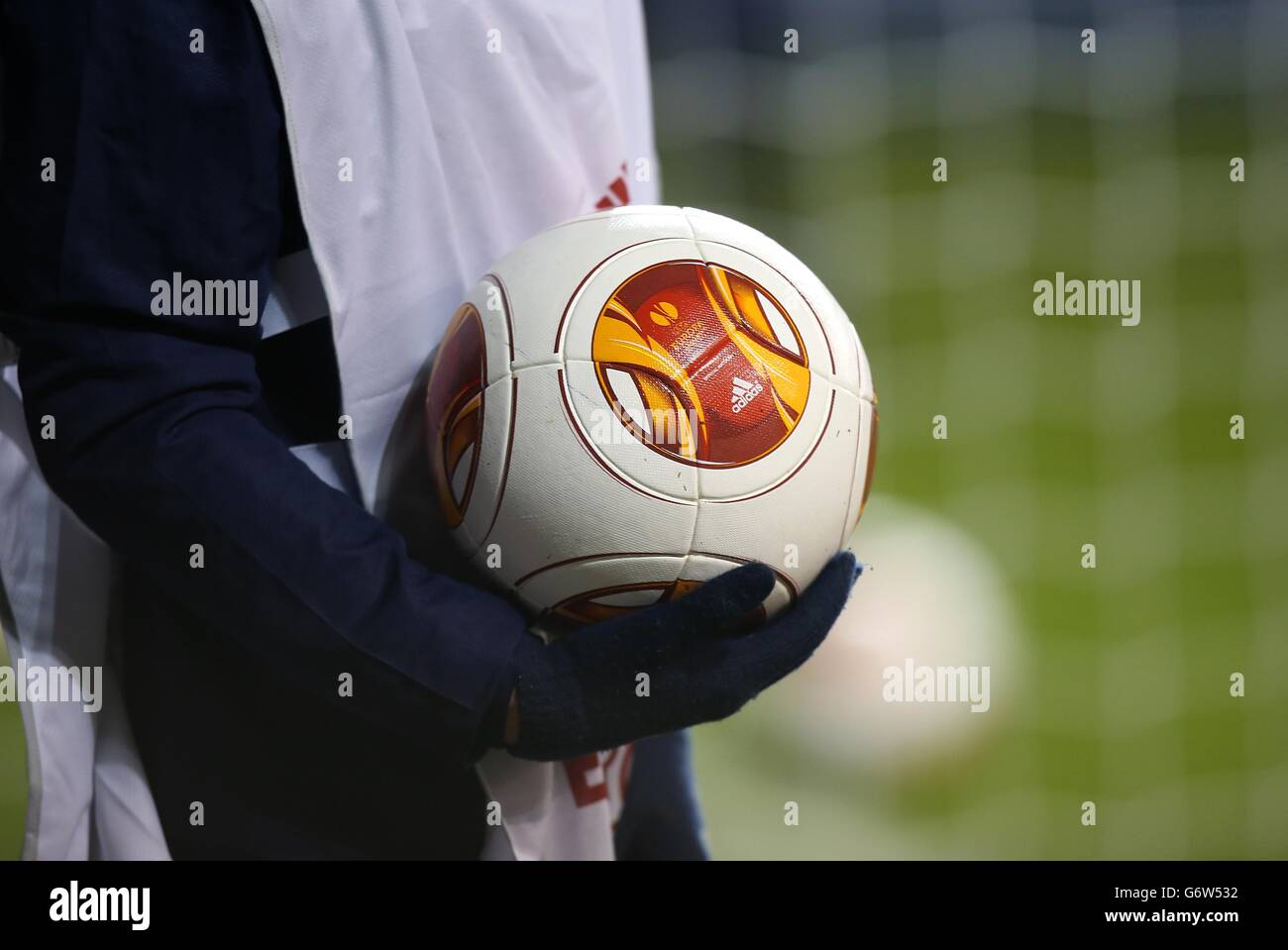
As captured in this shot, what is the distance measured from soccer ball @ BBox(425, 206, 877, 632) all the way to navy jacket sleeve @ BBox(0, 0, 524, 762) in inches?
3.2

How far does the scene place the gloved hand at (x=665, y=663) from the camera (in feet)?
2.56

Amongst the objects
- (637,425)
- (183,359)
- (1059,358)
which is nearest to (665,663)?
(637,425)

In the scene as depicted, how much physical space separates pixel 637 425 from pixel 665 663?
0.57 feet

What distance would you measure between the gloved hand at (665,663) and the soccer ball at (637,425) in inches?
0.9

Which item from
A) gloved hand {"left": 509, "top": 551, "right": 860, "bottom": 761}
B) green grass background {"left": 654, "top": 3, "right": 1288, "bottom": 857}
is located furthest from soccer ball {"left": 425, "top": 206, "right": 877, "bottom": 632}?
green grass background {"left": 654, "top": 3, "right": 1288, "bottom": 857}

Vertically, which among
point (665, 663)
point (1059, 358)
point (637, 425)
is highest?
point (1059, 358)

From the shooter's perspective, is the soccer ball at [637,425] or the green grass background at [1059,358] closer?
the soccer ball at [637,425]

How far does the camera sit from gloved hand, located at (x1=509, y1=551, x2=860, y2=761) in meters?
0.78

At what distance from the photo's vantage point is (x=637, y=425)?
78 centimetres

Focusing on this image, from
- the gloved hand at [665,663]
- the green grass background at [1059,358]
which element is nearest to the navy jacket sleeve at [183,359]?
the gloved hand at [665,663]

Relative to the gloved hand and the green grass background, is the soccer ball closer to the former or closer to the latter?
the gloved hand

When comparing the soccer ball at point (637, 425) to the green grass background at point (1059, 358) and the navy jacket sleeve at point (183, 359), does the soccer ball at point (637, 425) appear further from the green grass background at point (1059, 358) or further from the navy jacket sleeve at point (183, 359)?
the green grass background at point (1059, 358)

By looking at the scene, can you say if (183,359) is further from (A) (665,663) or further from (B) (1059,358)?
(B) (1059,358)

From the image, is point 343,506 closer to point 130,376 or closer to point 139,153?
point 130,376
